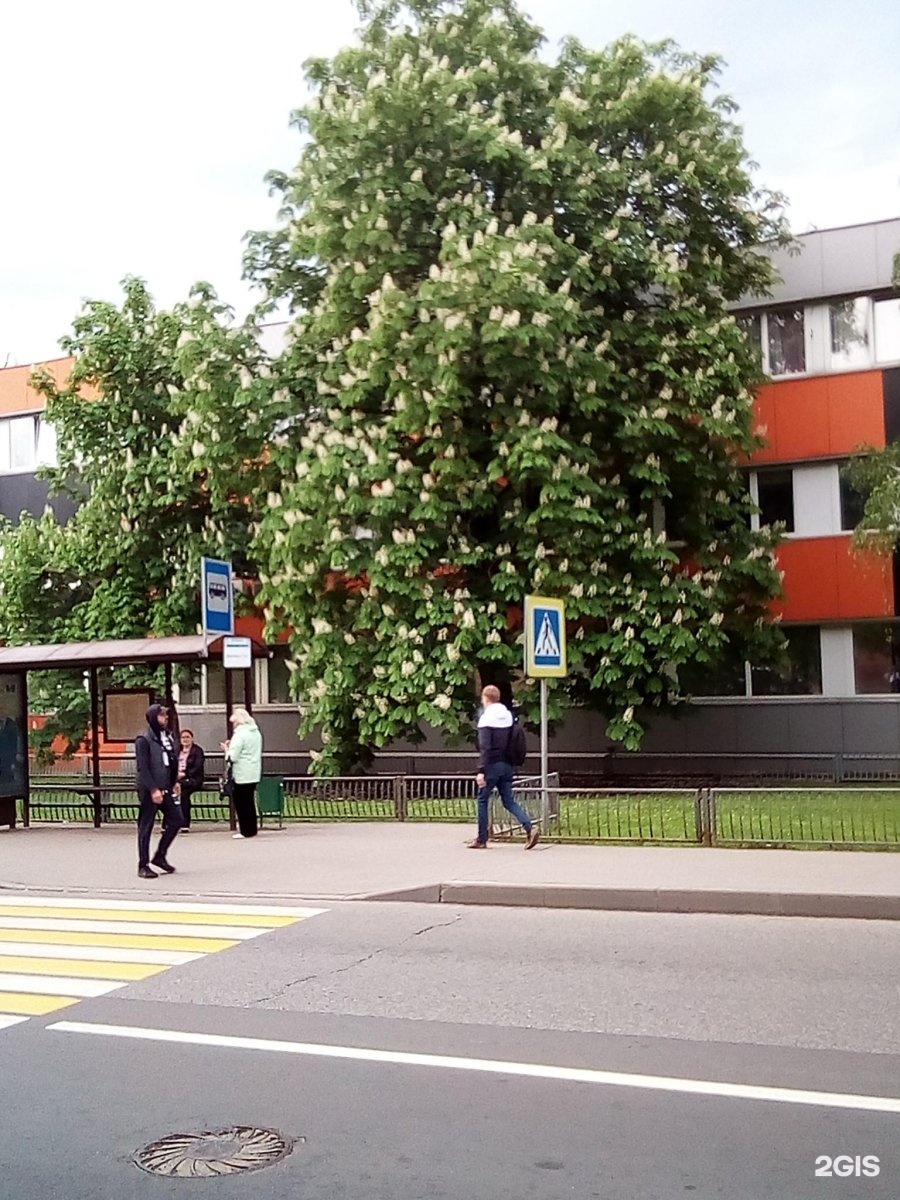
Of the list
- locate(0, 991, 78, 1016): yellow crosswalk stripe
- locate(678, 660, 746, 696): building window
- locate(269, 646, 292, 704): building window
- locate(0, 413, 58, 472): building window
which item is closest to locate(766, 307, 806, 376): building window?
locate(678, 660, 746, 696): building window

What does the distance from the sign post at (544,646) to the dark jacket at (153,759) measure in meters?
4.16

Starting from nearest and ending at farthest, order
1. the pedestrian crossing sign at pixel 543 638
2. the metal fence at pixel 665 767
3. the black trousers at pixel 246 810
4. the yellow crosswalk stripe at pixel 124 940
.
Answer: the yellow crosswalk stripe at pixel 124 940
the pedestrian crossing sign at pixel 543 638
the black trousers at pixel 246 810
the metal fence at pixel 665 767

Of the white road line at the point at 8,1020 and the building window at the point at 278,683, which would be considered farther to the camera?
the building window at the point at 278,683

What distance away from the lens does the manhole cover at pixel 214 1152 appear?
17.1 feet

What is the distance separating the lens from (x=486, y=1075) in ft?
21.1

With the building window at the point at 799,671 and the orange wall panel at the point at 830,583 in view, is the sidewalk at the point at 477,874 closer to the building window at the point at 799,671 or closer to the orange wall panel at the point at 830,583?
the building window at the point at 799,671

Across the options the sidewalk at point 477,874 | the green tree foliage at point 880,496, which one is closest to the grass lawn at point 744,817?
the sidewalk at point 477,874

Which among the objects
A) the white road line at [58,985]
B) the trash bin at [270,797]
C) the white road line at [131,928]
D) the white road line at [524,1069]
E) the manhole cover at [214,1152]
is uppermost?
the trash bin at [270,797]

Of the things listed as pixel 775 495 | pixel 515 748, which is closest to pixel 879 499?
pixel 515 748

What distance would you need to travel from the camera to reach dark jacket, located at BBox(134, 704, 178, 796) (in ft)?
46.1

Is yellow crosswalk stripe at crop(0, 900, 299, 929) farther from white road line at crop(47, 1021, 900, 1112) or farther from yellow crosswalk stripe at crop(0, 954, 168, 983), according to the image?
white road line at crop(47, 1021, 900, 1112)

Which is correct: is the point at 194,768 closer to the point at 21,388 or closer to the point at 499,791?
the point at 499,791

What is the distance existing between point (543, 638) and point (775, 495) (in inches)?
528

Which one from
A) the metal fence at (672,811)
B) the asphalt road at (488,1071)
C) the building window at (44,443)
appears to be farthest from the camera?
the building window at (44,443)
